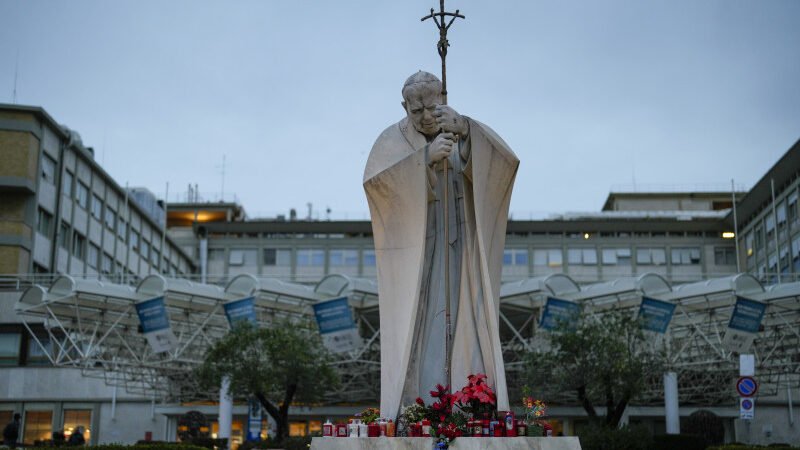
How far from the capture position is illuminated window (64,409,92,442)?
5822 centimetres

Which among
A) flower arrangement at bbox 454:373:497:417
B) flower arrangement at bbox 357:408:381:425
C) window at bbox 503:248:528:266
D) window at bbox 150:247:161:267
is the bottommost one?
flower arrangement at bbox 357:408:381:425

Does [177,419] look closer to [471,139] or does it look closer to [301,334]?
[301,334]

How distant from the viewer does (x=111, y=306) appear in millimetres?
42750

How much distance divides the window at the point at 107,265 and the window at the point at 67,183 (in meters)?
6.46

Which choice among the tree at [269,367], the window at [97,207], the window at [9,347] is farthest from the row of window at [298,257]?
the tree at [269,367]

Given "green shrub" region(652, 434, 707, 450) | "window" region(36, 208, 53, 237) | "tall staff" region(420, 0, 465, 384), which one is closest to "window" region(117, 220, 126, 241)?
"window" region(36, 208, 53, 237)

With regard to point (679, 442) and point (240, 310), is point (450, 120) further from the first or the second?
point (240, 310)

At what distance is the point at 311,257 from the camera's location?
82062 millimetres

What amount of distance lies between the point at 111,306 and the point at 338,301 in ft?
33.8

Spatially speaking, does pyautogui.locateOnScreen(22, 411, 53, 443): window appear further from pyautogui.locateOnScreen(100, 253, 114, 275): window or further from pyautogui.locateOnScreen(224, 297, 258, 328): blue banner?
pyautogui.locateOnScreen(224, 297, 258, 328): blue banner

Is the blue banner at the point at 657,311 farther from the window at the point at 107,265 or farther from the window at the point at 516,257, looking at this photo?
the window at the point at 516,257

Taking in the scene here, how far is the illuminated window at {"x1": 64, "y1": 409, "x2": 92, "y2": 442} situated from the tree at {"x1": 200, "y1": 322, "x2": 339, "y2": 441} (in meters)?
24.3

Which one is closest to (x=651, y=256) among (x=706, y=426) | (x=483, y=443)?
(x=706, y=426)

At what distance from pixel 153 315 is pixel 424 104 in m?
28.2
